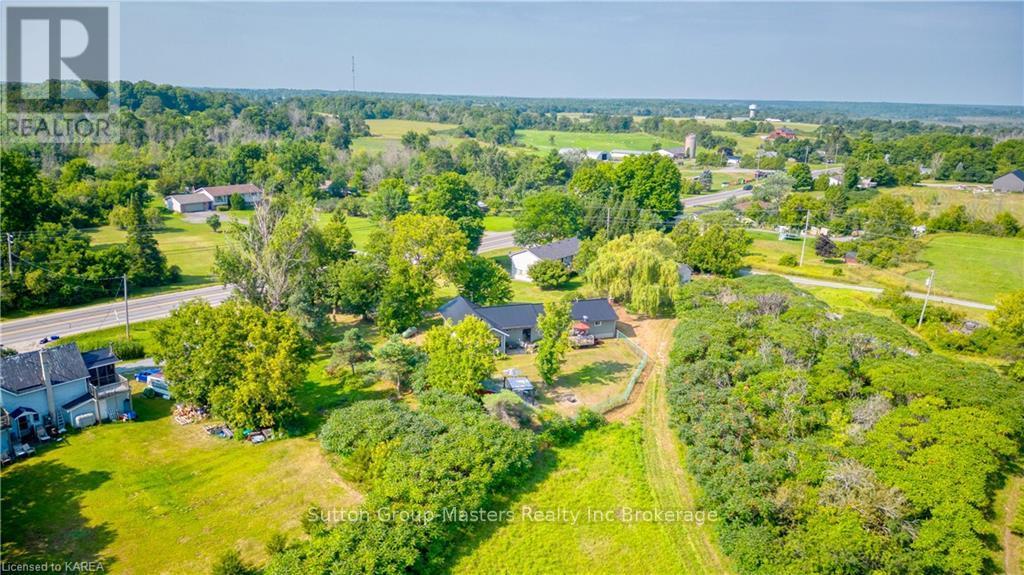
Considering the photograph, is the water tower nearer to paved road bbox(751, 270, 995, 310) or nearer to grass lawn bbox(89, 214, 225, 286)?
paved road bbox(751, 270, 995, 310)

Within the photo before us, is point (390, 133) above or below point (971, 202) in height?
above

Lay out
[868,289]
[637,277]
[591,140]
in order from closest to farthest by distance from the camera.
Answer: [637,277] < [868,289] < [591,140]

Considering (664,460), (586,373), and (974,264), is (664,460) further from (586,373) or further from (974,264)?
(974,264)

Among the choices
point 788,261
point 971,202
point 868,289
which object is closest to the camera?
point 868,289

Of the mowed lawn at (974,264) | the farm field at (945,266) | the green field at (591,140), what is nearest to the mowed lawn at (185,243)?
the farm field at (945,266)

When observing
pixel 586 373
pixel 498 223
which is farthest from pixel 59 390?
pixel 498 223

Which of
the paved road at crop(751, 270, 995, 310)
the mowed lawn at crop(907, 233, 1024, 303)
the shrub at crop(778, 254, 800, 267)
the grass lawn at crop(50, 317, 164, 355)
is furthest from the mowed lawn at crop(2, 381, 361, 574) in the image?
the mowed lawn at crop(907, 233, 1024, 303)

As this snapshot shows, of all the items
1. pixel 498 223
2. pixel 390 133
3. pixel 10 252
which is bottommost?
pixel 10 252
